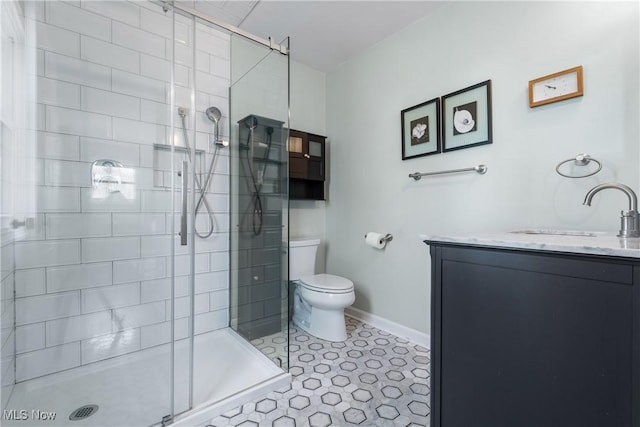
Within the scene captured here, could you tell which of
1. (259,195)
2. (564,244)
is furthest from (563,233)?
(259,195)

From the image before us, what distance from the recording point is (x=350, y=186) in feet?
8.42

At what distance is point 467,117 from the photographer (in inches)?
69.4

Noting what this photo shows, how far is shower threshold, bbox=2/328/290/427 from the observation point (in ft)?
4.07

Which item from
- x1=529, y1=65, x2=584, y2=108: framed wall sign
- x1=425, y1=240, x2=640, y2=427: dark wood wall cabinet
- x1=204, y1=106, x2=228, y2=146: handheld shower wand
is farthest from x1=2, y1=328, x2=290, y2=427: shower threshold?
x1=529, y1=65, x2=584, y2=108: framed wall sign

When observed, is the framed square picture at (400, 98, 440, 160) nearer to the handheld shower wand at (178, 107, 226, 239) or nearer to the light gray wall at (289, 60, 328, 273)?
the light gray wall at (289, 60, 328, 273)

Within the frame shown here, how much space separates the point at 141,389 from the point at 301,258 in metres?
1.29

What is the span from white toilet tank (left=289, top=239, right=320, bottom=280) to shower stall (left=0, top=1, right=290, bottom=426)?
12.1 inches

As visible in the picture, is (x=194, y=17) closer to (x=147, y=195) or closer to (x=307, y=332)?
(x=147, y=195)

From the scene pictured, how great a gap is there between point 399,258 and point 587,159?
1227 mm

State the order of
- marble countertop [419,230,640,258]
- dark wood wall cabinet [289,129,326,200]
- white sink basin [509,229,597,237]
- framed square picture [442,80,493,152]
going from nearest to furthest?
marble countertop [419,230,640,258]
white sink basin [509,229,597,237]
framed square picture [442,80,493,152]
dark wood wall cabinet [289,129,326,200]

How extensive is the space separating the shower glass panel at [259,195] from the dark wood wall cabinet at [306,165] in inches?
16.2

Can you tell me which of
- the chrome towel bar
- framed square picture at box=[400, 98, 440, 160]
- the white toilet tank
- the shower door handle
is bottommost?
the white toilet tank

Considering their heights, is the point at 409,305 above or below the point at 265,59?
below

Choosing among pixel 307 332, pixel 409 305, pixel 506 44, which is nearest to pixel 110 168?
pixel 307 332
